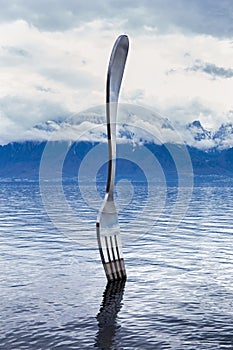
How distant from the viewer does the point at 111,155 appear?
31531mm

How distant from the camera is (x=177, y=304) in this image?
99.9 ft

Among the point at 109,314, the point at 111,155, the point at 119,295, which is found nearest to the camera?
the point at 109,314

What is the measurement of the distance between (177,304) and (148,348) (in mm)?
7214

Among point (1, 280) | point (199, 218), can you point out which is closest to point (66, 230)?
point (199, 218)

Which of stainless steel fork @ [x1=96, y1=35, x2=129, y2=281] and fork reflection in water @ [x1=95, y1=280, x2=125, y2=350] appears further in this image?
stainless steel fork @ [x1=96, y1=35, x2=129, y2=281]

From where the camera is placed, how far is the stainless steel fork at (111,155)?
31422mm

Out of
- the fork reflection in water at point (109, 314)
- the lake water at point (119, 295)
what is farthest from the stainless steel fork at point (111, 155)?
the lake water at point (119, 295)

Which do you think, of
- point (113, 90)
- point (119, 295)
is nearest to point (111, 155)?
point (113, 90)

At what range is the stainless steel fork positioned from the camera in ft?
103

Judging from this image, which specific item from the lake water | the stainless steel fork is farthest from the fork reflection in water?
the stainless steel fork

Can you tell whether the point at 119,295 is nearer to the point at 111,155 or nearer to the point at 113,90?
the point at 111,155

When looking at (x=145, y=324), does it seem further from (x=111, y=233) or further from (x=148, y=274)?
(x=148, y=274)

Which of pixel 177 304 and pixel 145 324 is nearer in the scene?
pixel 145 324

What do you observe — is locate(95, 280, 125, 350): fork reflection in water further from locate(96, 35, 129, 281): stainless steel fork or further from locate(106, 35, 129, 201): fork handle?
locate(106, 35, 129, 201): fork handle
